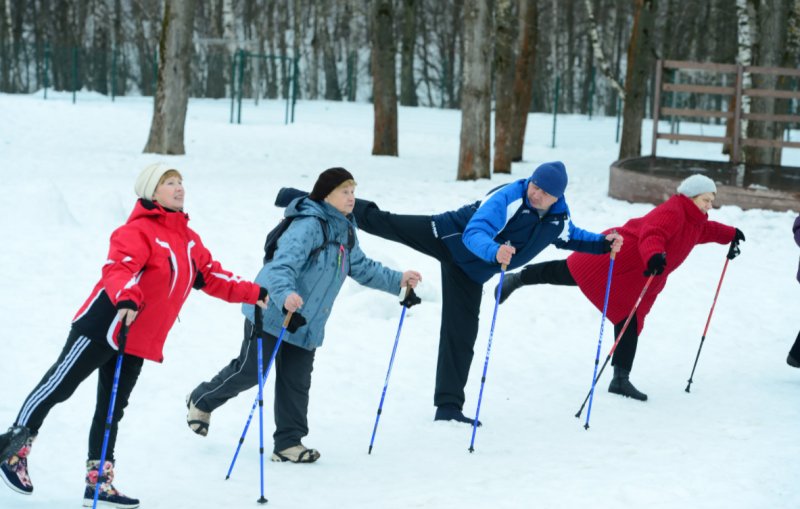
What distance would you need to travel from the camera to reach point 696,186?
21.5 ft

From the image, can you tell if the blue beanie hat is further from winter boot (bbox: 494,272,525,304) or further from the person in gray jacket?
winter boot (bbox: 494,272,525,304)

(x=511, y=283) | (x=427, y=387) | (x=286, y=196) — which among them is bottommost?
(x=427, y=387)

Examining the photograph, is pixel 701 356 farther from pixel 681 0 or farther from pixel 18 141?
pixel 681 0

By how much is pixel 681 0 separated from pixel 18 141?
109 ft

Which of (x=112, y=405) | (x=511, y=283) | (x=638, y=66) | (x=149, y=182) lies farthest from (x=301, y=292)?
(x=638, y=66)

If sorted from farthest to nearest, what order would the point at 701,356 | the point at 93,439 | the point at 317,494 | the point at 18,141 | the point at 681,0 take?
the point at 681,0
the point at 18,141
the point at 701,356
the point at 317,494
the point at 93,439

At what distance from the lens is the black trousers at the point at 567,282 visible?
271 inches

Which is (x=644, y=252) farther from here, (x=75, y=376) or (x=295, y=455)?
(x=75, y=376)

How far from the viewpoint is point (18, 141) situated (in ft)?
61.1

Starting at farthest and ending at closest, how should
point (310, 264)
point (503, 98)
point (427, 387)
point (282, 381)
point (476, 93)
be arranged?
1. point (503, 98)
2. point (476, 93)
3. point (427, 387)
4. point (282, 381)
5. point (310, 264)

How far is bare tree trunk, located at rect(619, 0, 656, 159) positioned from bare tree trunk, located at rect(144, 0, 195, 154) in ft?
23.4

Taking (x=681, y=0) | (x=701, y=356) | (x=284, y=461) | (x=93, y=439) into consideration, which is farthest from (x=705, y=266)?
(x=681, y=0)

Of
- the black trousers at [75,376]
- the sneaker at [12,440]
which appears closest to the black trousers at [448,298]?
the black trousers at [75,376]

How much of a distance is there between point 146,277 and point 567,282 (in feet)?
11.8
